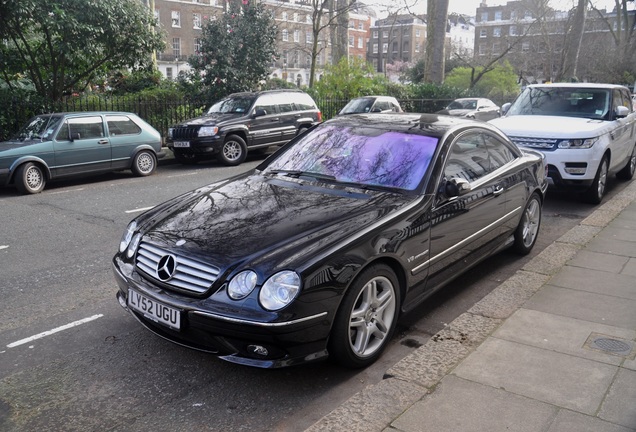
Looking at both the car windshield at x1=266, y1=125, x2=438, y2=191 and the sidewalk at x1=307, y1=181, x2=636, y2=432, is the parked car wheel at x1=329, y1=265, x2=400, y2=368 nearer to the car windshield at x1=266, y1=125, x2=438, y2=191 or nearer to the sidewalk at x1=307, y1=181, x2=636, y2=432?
the sidewalk at x1=307, y1=181, x2=636, y2=432

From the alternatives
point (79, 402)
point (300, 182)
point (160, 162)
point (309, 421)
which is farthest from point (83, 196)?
point (309, 421)

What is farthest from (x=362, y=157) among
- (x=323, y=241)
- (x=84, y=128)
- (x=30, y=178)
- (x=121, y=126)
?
(x=121, y=126)

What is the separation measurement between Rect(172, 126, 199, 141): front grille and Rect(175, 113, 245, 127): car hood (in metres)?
0.12

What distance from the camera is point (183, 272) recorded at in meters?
3.71

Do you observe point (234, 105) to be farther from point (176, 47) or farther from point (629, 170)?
point (176, 47)

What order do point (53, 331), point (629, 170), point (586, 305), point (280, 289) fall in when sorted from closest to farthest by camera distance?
point (280, 289), point (53, 331), point (586, 305), point (629, 170)

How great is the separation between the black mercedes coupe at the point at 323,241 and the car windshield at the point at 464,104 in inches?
861

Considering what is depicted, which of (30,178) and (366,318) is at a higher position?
(366,318)

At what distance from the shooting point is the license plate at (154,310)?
3615mm

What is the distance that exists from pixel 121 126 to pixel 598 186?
9225 mm

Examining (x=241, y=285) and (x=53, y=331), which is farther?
(x=53, y=331)

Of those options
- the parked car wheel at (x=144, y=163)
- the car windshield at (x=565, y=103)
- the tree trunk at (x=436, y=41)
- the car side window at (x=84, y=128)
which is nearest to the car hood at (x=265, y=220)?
the car windshield at (x=565, y=103)

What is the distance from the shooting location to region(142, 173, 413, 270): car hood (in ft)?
12.0

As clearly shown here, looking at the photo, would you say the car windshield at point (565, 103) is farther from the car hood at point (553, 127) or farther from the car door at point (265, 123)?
the car door at point (265, 123)
